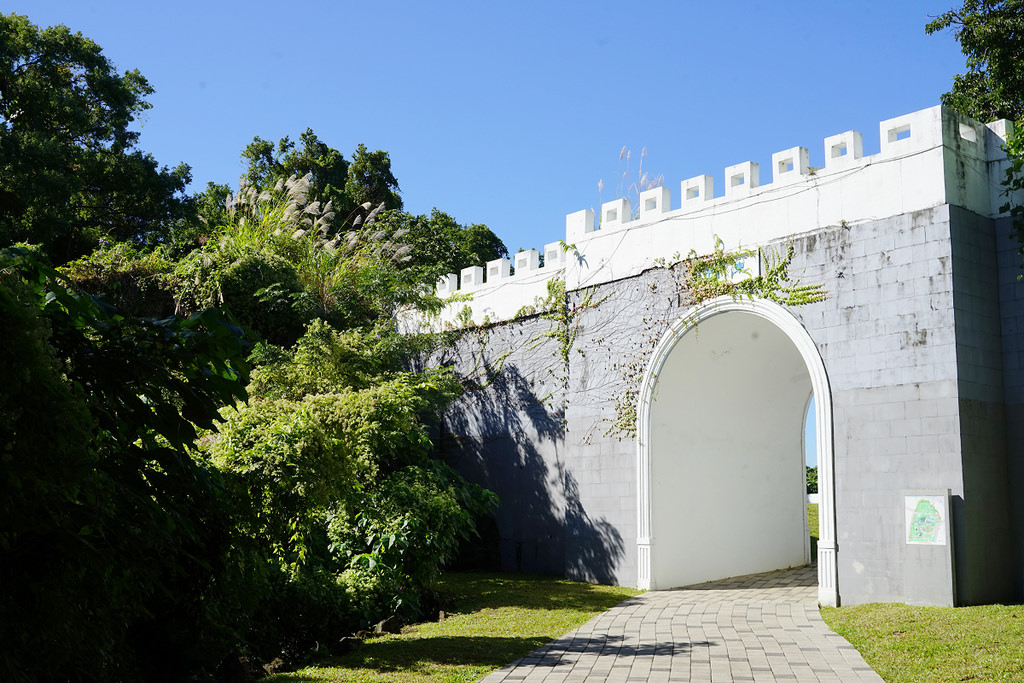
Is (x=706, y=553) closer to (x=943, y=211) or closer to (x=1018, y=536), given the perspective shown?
(x=1018, y=536)

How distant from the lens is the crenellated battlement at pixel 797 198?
8250mm

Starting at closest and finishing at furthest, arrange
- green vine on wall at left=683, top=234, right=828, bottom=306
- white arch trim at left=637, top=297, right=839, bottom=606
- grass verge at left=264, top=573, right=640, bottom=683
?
grass verge at left=264, top=573, right=640, bottom=683 → white arch trim at left=637, top=297, right=839, bottom=606 → green vine on wall at left=683, top=234, right=828, bottom=306

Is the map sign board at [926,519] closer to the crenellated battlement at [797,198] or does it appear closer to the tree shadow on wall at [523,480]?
the crenellated battlement at [797,198]

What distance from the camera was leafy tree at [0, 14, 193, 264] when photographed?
47.1ft

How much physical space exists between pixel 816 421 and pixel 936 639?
2.63 m

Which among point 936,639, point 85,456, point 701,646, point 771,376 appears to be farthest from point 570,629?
point 85,456

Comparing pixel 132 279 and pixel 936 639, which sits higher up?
pixel 132 279

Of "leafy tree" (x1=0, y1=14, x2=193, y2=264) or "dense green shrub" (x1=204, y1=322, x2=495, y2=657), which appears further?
"leafy tree" (x1=0, y1=14, x2=193, y2=264)

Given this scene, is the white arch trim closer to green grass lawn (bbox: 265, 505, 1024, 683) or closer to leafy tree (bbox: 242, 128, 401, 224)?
green grass lawn (bbox: 265, 505, 1024, 683)

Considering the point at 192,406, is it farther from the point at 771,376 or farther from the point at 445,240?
the point at 445,240

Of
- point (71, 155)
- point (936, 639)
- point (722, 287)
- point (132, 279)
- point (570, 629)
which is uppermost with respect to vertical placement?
point (71, 155)

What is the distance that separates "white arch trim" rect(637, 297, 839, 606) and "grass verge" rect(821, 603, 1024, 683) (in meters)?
0.59

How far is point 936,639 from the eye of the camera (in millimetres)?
6539

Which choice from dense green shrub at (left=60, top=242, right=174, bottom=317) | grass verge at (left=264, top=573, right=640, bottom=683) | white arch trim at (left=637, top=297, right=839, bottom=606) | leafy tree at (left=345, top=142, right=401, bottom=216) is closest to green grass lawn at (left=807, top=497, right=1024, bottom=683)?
white arch trim at (left=637, top=297, right=839, bottom=606)
